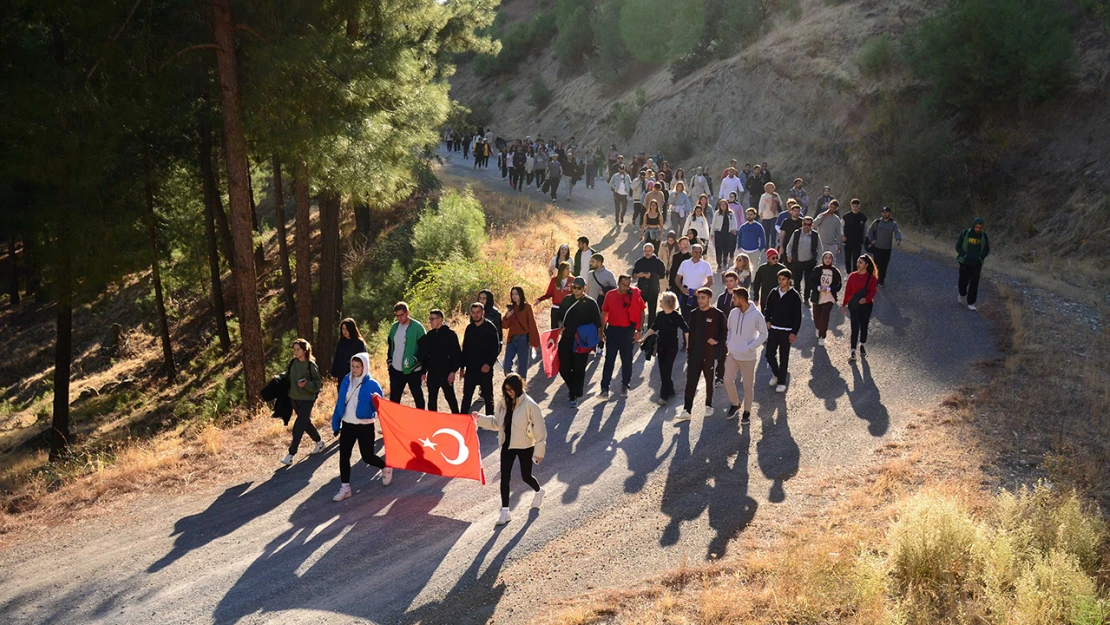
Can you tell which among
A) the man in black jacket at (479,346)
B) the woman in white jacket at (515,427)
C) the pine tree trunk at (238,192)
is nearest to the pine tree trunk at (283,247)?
the pine tree trunk at (238,192)

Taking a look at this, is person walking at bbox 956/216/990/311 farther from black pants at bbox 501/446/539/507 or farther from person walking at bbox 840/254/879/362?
black pants at bbox 501/446/539/507

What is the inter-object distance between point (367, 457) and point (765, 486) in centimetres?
494

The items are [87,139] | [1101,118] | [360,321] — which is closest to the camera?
[87,139]

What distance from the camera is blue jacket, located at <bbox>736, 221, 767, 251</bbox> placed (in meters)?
17.8

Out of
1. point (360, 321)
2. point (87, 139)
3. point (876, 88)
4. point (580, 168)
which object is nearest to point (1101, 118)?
point (876, 88)

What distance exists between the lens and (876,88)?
35.6 metres

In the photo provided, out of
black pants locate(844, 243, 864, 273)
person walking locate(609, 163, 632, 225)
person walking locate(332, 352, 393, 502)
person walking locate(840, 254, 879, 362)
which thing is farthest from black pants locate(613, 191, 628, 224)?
person walking locate(332, 352, 393, 502)

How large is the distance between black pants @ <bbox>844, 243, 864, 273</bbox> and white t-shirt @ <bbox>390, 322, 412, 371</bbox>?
10.9m

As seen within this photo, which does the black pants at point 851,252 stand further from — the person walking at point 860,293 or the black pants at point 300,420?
the black pants at point 300,420

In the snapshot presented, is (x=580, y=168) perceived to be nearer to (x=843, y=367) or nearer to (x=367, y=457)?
(x=843, y=367)

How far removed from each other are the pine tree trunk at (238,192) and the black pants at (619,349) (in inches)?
287

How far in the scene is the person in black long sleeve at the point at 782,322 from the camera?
12.3 m

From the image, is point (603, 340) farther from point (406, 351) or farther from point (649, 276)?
point (406, 351)

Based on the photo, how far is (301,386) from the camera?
11336 millimetres
